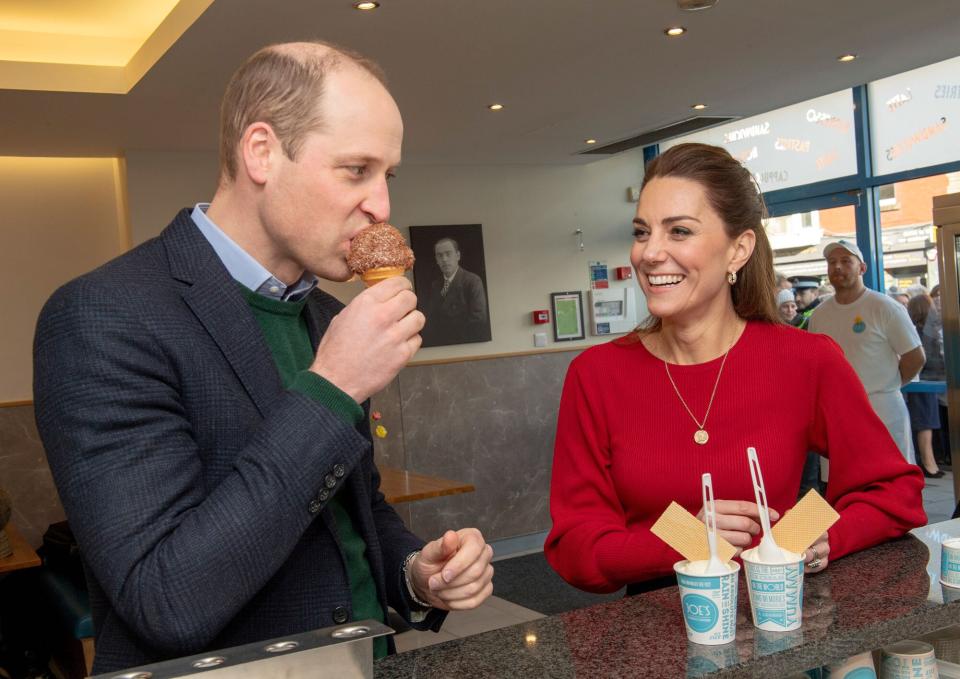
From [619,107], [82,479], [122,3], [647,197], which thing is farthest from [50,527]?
[82,479]

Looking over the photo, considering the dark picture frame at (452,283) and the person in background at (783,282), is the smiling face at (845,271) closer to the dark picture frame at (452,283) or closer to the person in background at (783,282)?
the person in background at (783,282)

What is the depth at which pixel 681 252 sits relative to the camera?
2.21m

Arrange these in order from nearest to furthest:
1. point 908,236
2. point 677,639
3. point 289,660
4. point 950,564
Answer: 1. point 289,660
2. point 677,639
3. point 950,564
4. point 908,236

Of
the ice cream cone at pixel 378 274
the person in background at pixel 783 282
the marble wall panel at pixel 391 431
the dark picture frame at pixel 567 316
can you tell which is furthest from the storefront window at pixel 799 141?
the ice cream cone at pixel 378 274

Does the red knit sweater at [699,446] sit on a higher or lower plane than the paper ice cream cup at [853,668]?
higher

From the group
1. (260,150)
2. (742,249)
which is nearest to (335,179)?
(260,150)

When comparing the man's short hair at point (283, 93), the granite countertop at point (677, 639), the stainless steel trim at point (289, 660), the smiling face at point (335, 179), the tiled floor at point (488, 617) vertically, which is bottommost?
the tiled floor at point (488, 617)

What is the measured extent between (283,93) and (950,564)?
4.22ft

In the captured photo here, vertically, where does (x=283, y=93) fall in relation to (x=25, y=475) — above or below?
above

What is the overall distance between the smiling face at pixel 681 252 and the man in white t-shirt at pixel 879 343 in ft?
13.4

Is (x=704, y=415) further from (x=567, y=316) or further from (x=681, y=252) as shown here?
(x=567, y=316)

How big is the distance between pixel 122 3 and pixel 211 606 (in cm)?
467

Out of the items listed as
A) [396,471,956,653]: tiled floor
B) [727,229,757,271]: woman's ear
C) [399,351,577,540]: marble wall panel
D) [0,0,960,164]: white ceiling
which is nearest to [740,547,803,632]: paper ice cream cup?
[727,229,757,271]: woman's ear

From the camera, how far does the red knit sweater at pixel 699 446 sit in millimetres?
2045
